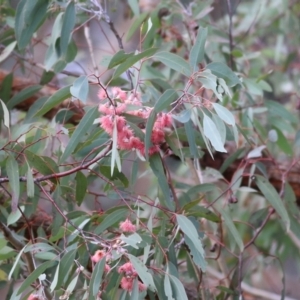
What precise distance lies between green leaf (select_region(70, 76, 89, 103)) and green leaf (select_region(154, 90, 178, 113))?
0.37ft

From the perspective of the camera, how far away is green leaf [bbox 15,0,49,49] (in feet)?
4.36

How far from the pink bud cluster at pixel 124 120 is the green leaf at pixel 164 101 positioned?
3 centimetres

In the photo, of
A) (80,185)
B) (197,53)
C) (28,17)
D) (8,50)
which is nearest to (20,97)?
(8,50)

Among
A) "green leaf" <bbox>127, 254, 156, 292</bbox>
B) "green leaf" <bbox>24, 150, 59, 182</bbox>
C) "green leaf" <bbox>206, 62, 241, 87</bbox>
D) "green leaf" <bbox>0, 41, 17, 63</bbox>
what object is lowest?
"green leaf" <bbox>127, 254, 156, 292</bbox>

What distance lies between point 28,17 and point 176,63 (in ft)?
1.40

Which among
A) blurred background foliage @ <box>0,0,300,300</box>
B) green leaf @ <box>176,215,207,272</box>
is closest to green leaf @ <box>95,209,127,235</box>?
blurred background foliage @ <box>0,0,300,300</box>

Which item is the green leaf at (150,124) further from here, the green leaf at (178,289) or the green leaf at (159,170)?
the green leaf at (178,289)

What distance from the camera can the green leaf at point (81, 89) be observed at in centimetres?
97

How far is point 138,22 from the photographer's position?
1.82 m

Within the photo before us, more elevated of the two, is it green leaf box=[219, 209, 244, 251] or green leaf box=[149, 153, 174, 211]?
green leaf box=[149, 153, 174, 211]

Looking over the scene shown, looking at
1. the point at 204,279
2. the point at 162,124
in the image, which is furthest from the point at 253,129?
the point at 162,124

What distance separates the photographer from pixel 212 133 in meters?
0.99

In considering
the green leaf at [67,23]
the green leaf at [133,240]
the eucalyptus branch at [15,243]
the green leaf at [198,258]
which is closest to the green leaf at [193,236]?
the green leaf at [198,258]

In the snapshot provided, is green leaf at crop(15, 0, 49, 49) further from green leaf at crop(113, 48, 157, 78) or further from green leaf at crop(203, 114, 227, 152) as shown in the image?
green leaf at crop(203, 114, 227, 152)
